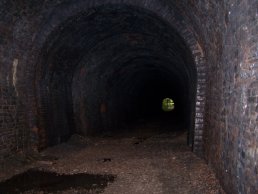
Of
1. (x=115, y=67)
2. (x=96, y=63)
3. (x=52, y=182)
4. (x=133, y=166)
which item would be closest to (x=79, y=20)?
(x=96, y=63)

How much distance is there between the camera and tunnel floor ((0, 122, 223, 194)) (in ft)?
20.2

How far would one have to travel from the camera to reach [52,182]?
22.8 ft

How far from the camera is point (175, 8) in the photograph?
27.5 feet

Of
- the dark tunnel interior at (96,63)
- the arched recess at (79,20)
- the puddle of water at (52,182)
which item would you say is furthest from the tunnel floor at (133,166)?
the dark tunnel interior at (96,63)

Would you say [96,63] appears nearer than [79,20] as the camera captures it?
No

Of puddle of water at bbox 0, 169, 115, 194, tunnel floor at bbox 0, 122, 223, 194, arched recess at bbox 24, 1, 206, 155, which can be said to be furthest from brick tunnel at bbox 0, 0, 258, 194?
puddle of water at bbox 0, 169, 115, 194

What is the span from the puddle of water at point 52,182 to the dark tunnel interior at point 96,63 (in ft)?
9.58

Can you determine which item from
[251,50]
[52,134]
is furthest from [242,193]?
[52,134]

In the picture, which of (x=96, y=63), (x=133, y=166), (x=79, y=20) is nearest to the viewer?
(x=133, y=166)

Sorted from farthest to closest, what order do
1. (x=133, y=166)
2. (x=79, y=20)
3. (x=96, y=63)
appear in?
(x=96, y=63) < (x=79, y=20) < (x=133, y=166)

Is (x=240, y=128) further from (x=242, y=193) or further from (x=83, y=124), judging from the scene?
(x=83, y=124)

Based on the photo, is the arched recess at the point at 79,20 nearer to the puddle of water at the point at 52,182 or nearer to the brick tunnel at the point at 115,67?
the brick tunnel at the point at 115,67

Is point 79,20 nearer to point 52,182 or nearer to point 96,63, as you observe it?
point 96,63

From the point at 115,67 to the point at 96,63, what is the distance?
7.78 ft
